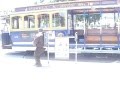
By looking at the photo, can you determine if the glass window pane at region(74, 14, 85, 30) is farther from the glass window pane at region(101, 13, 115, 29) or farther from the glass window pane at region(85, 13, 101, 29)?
the glass window pane at region(101, 13, 115, 29)

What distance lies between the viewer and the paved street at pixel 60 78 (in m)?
10.1

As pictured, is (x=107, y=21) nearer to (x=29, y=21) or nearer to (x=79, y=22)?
(x=79, y=22)

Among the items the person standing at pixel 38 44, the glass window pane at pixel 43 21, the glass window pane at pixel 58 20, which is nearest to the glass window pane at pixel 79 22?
the glass window pane at pixel 58 20

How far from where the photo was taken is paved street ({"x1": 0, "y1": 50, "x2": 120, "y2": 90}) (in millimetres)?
10125

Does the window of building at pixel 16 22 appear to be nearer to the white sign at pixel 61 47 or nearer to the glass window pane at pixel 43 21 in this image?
the glass window pane at pixel 43 21

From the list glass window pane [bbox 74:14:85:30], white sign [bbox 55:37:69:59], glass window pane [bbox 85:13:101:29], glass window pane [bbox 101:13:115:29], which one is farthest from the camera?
glass window pane [bbox 74:14:85:30]

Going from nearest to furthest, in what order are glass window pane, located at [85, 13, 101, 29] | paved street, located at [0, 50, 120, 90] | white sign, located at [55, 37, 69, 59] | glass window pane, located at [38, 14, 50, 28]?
paved street, located at [0, 50, 120, 90], white sign, located at [55, 37, 69, 59], glass window pane, located at [38, 14, 50, 28], glass window pane, located at [85, 13, 101, 29]

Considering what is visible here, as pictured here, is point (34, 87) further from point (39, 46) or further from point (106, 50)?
point (106, 50)

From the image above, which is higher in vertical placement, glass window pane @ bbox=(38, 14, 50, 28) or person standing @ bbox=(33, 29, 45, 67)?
glass window pane @ bbox=(38, 14, 50, 28)

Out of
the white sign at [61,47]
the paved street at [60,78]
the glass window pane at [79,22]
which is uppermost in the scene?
the glass window pane at [79,22]

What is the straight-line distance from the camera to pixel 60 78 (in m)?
11.6

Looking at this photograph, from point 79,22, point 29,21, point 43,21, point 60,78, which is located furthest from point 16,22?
point 60,78

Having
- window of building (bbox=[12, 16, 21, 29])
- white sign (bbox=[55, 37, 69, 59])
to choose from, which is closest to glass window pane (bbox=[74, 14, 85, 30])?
window of building (bbox=[12, 16, 21, 29])

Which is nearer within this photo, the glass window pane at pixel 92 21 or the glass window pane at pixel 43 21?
the glass window pane at pixel 43 21
